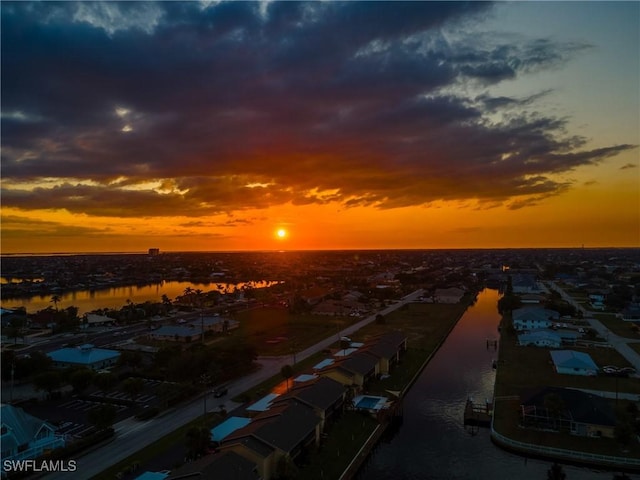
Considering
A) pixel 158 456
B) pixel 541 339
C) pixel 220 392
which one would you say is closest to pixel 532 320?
pixel 541 339

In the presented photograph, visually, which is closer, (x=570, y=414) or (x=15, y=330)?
(x=570, y=414)

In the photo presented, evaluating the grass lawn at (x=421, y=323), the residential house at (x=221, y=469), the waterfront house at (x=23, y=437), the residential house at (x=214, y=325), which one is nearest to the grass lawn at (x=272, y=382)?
the grass lawn at (x=421, y=323)

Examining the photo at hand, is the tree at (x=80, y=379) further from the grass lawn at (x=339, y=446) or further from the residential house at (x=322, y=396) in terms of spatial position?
the grass lawn at (x=339, y=446)

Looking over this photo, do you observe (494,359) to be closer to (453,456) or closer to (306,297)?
(453,456)

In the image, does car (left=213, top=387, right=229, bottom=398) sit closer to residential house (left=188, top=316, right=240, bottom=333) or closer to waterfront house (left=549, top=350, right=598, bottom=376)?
residential house (left=188, top=316, right=240, bottom=333)

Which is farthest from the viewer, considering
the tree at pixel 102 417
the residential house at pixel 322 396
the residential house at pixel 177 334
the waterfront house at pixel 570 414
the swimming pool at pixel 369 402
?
the residential house at pixel 177 334

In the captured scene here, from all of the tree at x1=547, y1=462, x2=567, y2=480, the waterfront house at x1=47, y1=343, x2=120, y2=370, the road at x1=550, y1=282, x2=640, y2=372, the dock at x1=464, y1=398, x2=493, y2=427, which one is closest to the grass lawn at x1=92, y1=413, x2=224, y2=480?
the dock at x1=464, y1=398, x2=493, y2=427

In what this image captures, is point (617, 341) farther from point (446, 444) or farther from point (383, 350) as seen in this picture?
point (446, 444)
